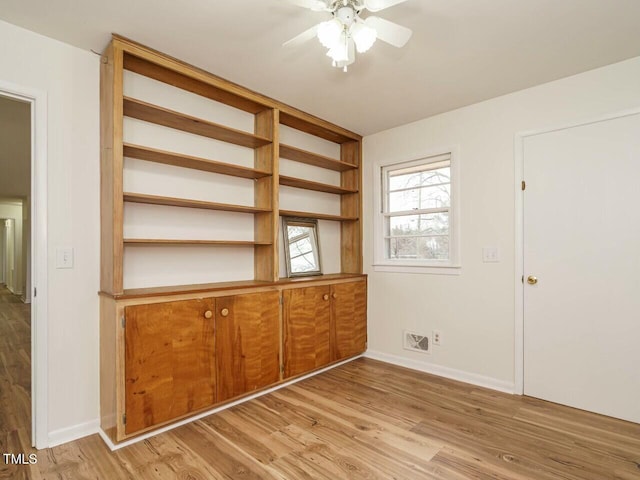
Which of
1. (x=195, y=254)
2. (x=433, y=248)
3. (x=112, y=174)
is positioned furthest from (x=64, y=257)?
(x=433, y=248)

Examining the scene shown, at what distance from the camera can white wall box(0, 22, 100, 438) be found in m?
2.06

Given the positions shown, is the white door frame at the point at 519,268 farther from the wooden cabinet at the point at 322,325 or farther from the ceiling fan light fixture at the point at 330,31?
the ceiling fan light fixture at the point at 330,31

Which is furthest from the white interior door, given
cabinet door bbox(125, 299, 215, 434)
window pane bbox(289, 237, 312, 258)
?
cabinet door bbox(125, 299, 215, 434)

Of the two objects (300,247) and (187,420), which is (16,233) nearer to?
(300,247)

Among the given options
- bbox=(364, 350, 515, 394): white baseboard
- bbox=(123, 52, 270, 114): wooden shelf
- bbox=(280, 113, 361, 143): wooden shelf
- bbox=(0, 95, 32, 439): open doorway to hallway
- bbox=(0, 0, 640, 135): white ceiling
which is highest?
→ bbox=(0, 0, 640, 135): white ceiling

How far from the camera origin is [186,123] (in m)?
2.53

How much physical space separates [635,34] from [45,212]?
3.70 metres

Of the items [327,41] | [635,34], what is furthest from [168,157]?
[635,34]

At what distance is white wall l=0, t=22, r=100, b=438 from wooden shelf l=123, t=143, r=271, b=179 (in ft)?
0.88

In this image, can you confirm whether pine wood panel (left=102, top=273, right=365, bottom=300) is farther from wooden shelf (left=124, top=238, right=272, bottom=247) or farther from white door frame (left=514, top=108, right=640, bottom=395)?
white door frame (left=514, top=108, right=640, bottom=395)

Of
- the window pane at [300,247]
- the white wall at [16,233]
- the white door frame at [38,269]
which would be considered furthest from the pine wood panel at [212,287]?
the white wall at [16,233]

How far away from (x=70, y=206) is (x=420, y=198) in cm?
293

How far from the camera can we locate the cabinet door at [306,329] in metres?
2.95

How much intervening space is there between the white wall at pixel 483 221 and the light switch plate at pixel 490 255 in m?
0.03
